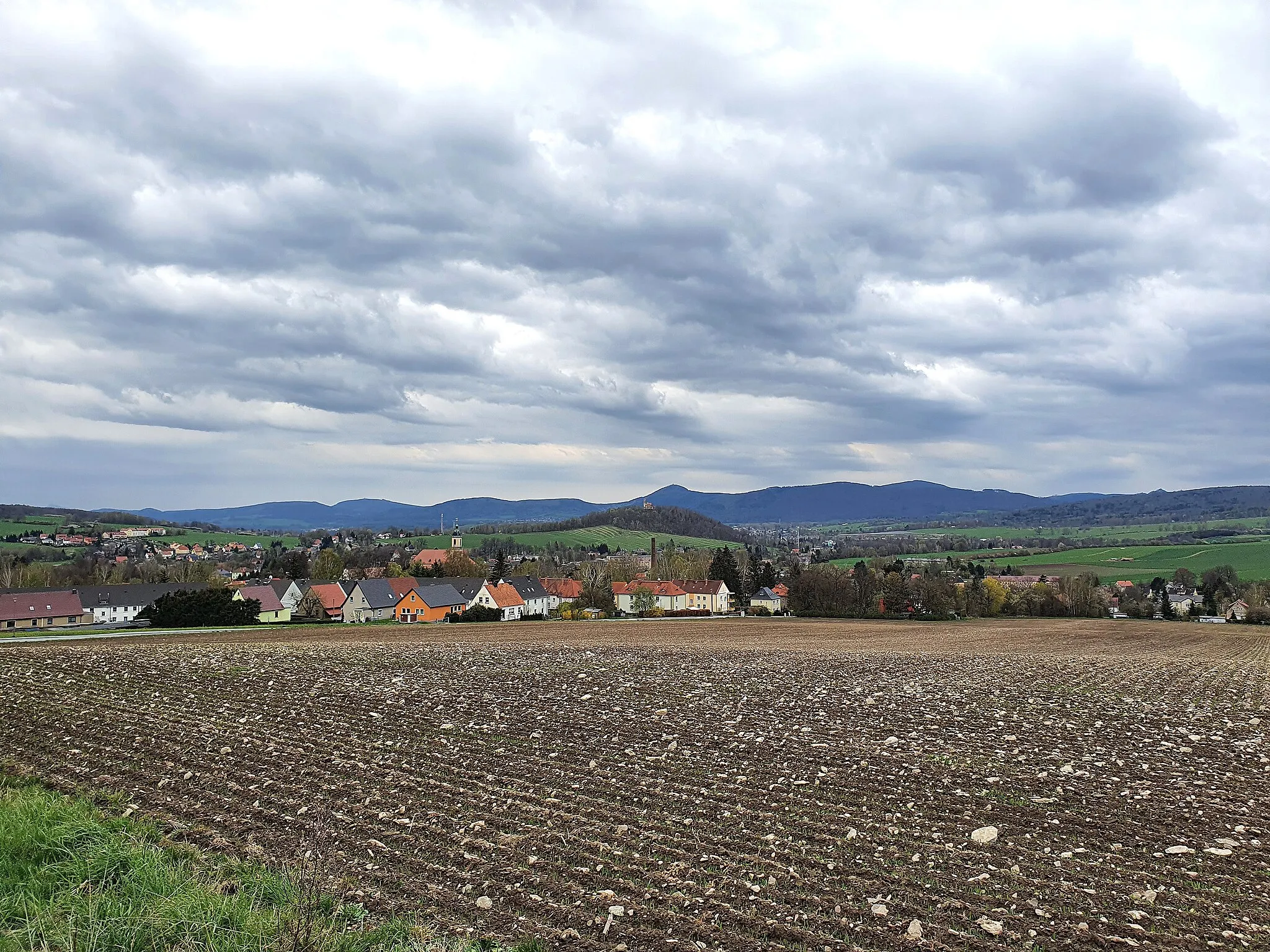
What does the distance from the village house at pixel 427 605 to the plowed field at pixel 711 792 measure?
71688 millimetres

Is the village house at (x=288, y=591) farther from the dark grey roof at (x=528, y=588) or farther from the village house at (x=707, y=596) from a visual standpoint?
the village house at (x=707, y=596)

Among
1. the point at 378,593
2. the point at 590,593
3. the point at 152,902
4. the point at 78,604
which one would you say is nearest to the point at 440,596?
the point at 378,593

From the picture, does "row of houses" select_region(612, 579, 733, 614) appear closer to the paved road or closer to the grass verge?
the paved road

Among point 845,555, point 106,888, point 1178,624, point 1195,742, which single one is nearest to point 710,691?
point 1195,742

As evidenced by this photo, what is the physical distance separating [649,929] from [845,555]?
657 ft

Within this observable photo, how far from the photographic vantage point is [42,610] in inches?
3679

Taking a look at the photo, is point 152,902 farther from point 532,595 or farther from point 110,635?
point 532,595

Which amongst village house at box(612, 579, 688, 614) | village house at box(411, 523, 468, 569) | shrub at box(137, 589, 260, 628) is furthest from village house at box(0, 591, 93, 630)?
village house at box(612, 579, 688, 614)

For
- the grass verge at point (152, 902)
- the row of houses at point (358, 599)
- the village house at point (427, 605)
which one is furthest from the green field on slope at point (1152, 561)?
the grass verge at point (152, 902)

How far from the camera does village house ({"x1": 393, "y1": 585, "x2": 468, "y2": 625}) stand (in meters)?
95.0

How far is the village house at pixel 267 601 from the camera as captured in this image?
96.2m

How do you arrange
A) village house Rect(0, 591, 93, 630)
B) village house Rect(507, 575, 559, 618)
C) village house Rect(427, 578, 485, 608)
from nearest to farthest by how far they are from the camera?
village house Rect(0, 591, 93, 630) → village house Rect(427, 578, 485, 608) → village house Rect(507, 575, 559, 618)

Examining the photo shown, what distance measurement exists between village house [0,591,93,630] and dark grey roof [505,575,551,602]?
2119 inches

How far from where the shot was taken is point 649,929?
23.5 feet
